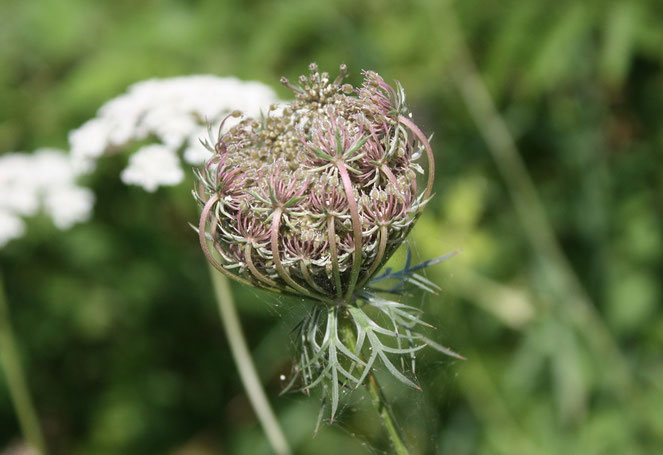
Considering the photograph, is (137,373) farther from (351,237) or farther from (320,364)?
(351,237)

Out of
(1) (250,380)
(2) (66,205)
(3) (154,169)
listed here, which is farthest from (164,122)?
(1) (250,380)

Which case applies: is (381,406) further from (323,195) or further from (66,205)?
(66,205)

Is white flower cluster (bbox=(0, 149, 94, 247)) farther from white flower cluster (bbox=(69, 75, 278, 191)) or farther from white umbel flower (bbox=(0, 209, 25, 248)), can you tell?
white flower cluster (bbox=(69, 75, 278, 191))

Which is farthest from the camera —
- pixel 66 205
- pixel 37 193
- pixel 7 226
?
pixel 37 193

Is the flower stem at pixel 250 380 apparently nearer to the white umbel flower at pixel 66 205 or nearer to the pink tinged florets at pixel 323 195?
the pink tinged florets at pixel 323 195

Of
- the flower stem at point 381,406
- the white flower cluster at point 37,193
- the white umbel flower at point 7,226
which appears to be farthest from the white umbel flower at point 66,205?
the flower stem at point 381,406

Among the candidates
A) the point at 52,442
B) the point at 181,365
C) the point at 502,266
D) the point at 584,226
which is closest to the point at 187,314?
the point at 181,365
